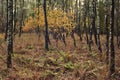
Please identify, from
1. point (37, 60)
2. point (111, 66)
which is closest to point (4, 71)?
point (37, 60)

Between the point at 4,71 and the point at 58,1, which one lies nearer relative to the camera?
the point at 4,71

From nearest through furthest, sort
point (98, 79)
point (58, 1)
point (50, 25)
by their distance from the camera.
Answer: point (98, 79), point (50, 25), point (58, 1)

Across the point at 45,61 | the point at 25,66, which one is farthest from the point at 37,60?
the point at 25,66

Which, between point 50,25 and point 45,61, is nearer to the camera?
point 45,61

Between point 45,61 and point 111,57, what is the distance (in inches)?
228

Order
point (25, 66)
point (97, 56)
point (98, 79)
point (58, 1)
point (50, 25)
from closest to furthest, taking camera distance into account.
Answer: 1. point (98, 79)
2. point (25, 66)
3. point (97, 56)
4. point (50, 25)
5. point (58, 1)

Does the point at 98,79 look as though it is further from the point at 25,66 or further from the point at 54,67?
the point at 25,66

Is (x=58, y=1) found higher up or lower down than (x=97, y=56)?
higher up

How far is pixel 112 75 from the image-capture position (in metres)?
13.5

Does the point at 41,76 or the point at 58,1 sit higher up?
the point at 58,1

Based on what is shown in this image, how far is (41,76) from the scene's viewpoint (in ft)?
44.6

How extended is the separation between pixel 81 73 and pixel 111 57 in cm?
185

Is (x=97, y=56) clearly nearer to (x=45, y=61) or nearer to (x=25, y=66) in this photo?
(x=45, y=61)

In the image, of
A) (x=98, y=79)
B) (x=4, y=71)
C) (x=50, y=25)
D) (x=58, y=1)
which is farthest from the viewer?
(x=58, y=1)
